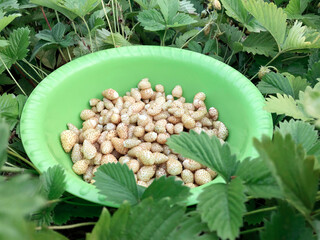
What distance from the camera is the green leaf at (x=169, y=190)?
0.47 m

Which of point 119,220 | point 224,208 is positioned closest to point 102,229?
point 119,220

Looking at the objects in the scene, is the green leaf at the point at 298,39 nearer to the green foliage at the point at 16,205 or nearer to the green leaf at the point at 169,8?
the green leaf at the point at 169,8

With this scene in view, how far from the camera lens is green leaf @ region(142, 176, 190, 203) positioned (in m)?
0.47

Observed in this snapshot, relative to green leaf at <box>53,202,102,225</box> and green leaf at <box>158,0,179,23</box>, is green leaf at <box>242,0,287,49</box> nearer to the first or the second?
green leaf at <box>158,0,179,23</box>

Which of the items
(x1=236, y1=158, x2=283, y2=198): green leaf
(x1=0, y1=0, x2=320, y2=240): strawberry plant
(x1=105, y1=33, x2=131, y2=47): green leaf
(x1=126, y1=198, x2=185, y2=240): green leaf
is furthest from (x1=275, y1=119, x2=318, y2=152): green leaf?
(x1=105, y1=33, x2=131, y2=47): green leaf

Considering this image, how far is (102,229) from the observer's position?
40 cm

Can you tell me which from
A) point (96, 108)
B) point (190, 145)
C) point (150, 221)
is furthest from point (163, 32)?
point (150, 221)

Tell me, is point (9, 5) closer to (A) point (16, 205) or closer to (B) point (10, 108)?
(B) point (10, 108)

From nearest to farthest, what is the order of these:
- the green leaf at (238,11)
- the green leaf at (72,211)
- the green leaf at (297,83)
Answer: the green leaf at (72,211) < the green leaf at (297,83) < the green leaf at (238,11)

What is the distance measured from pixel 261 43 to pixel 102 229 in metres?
0.67

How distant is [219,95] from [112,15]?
438 millimetres

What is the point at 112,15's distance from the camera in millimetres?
1035

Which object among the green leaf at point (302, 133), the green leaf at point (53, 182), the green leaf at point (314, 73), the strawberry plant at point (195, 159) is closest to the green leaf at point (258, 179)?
the strawberry plant at point (195, 159)

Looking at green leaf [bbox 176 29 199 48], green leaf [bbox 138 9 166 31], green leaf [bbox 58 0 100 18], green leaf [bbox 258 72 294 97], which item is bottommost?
green leaf [bbox 258 72 294 97]
